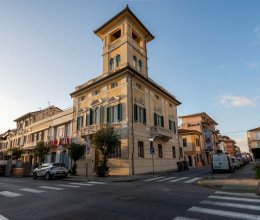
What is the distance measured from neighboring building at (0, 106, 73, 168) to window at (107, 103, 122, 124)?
7771 millimetres

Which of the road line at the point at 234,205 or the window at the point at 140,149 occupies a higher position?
the window at the point at 140,149

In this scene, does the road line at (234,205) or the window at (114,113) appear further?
the window at (114,113)

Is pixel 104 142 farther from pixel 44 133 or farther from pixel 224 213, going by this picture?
pixel 44 133

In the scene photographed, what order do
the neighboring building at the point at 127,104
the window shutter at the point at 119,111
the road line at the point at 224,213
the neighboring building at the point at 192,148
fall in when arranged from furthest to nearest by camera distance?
the neighboring building at the point at 192,148 → the window shutter at the point at 119,111 → the neighboring building at the point at 127,104 → the road line at the point at 224,213

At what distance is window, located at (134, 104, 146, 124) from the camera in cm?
2310

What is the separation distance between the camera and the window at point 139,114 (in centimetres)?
2310

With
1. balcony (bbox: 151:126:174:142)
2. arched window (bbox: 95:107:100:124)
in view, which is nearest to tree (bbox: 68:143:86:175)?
arched window (bbox: 95:107:100:124)

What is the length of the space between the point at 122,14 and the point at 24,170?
23.2 metres

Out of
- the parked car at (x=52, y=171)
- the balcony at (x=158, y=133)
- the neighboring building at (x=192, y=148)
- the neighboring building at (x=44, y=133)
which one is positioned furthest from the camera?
the neighboring building at (x=192, y=148)

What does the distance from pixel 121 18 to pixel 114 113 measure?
12.5 metres

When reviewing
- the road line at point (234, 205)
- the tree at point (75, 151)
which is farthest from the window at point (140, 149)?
the road line at point (234, 205)

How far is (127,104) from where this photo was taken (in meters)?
22.2

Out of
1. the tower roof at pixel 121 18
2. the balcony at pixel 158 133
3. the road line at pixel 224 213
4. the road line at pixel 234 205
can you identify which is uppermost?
the tower roof at pixel 121 18

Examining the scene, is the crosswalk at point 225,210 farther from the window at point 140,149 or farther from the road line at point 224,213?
the window at point 140,149
